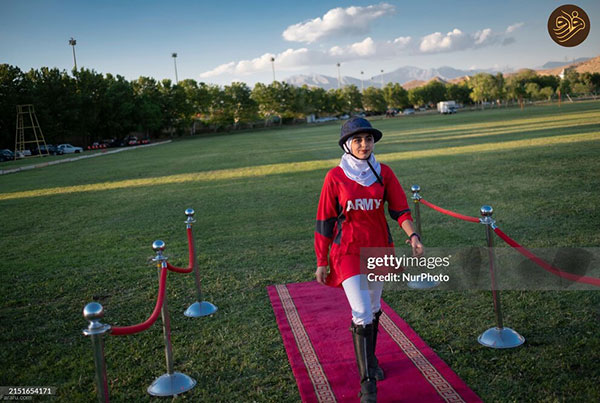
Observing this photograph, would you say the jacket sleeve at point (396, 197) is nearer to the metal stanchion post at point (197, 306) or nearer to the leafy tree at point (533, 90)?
the metal stanchion post at point (197, 306)

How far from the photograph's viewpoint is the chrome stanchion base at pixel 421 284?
5785 millimetres

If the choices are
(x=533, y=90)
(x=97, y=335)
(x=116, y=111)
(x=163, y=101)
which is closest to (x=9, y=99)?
(x=116, y=111)

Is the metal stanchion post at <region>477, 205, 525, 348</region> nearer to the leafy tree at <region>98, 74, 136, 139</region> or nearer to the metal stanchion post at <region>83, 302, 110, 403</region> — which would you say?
the metal stanchion post at <region>83, 302, 110, 403</region>

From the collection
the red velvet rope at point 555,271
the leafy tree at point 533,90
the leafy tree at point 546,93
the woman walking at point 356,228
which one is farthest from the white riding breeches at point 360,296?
the leafy tree at point 533,90

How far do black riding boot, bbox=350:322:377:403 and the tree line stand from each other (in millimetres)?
59203

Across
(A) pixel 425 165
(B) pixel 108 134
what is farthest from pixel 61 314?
(B) pixel 108 134

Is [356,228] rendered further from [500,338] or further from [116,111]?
[116,111]

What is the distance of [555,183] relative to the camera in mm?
11000

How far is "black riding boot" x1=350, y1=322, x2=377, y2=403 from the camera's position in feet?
10.9

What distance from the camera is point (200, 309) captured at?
17.9ft
